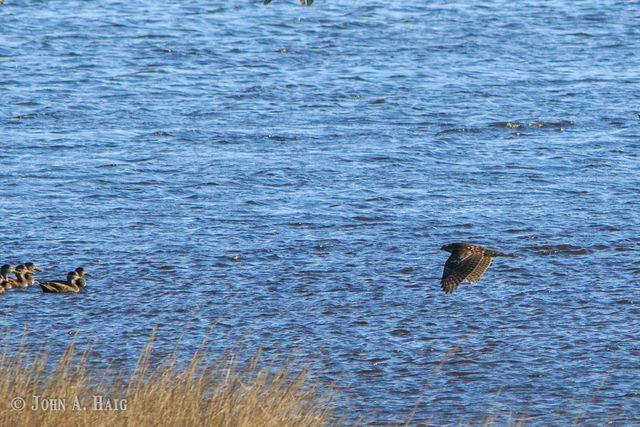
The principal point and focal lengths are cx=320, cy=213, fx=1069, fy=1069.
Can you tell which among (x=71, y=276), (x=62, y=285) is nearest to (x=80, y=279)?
(x=71, y=276)

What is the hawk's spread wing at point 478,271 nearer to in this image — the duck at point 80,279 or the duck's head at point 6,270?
the duck at point 80,279

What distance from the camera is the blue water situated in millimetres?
10195

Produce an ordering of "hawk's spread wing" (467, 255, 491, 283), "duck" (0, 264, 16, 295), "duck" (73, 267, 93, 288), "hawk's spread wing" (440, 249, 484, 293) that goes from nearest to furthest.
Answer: "hawk's spread wing" (440, 249, 484, 293), "hawk's spread wing" (467, 255, 491, 283), "duck" (0, 264, 16, 295), "duck" (73, 267, 93, 288)

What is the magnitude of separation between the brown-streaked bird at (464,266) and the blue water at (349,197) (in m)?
0.86

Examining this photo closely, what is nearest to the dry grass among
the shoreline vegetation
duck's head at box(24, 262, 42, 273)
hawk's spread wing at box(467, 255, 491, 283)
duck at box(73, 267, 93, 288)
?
the shoreline vegetation

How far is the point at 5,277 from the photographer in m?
11.4

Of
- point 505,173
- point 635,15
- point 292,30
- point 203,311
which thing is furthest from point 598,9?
point 203,311

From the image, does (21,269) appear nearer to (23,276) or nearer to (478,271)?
(23,276)

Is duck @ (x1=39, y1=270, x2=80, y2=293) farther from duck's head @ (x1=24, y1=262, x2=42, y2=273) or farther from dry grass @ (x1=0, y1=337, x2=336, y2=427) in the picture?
dry grass @ (x1=0, y1=337, x2=336, y2=427)

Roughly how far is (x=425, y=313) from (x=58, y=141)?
8.44 m

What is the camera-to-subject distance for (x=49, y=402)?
734cm

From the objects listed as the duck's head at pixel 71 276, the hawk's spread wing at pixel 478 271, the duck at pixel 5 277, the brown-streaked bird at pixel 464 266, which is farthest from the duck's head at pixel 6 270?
the hawk's spread wing at pixel 478 271

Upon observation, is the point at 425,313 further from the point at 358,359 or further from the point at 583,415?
the point at 583,415

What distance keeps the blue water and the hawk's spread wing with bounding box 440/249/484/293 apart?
34.1 inches
